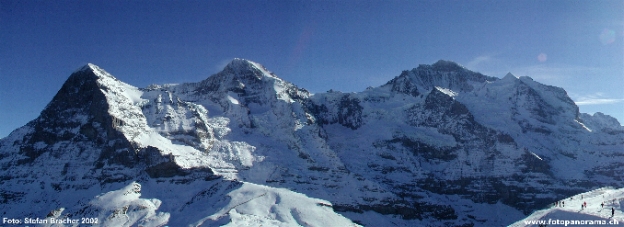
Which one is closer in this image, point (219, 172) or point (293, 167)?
point (219, 172)

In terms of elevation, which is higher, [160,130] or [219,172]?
[160,130]

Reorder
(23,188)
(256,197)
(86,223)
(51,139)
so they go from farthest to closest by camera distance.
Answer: (51,139) → (23,188) → (256,197) → (86,223)

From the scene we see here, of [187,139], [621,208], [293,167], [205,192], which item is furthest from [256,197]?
[621,208]

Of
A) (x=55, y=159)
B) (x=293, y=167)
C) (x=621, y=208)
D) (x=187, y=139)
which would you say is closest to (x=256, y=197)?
(x=293, y=167)

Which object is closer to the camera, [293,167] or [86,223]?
[86,223]

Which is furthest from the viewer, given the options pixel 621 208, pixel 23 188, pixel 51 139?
pixel 51 139

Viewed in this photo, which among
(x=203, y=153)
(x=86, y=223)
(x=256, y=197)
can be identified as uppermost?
(x=203, y=153)

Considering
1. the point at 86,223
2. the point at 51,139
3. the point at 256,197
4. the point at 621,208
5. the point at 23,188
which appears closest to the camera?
the point at 621,208

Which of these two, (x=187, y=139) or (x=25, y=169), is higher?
(x=187, y=139)

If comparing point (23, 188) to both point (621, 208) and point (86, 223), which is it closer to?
point (86, 223)
